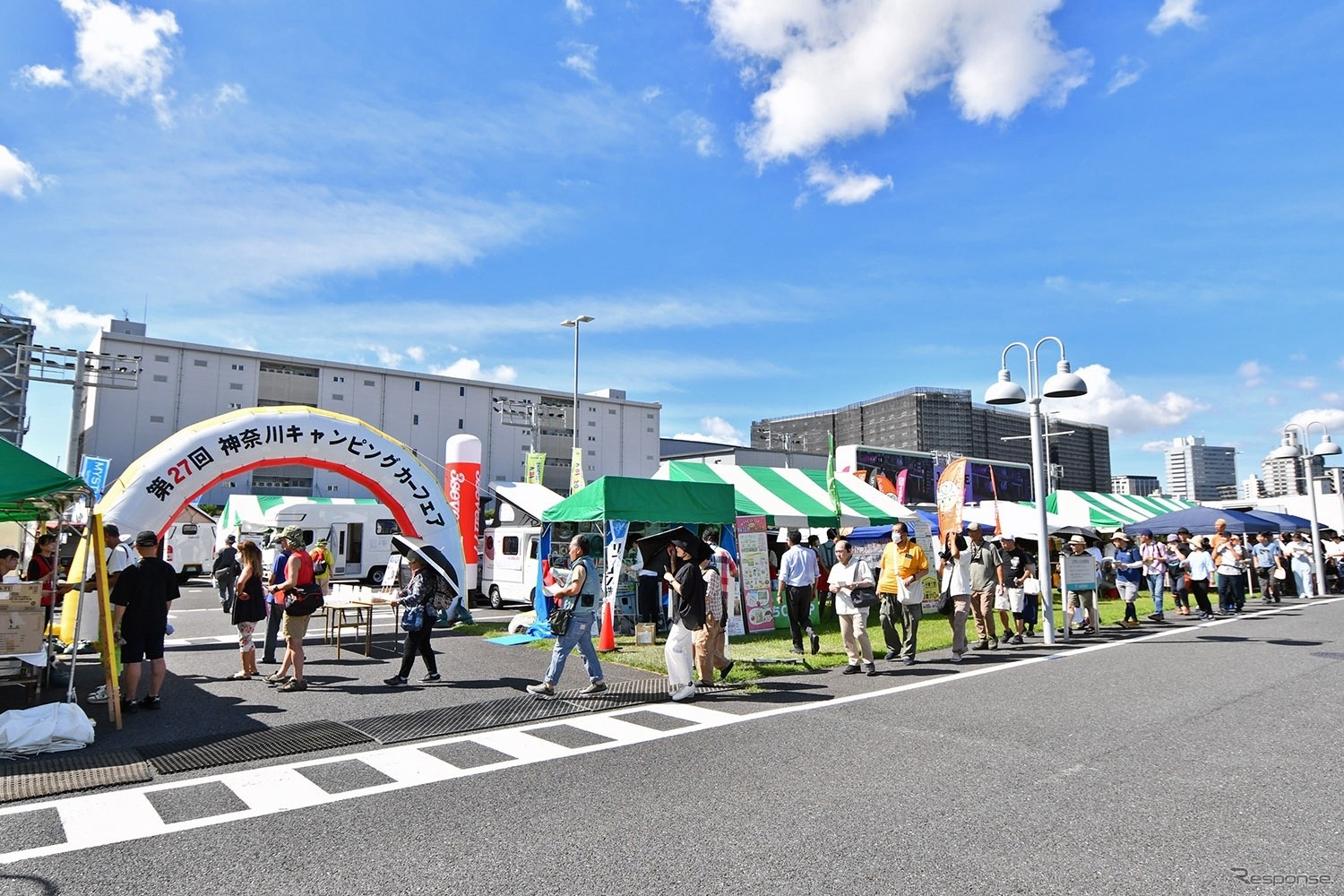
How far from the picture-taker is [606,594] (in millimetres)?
12680

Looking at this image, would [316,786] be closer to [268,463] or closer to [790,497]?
[268,463]

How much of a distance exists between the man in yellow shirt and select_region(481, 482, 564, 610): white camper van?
8890 millimetres

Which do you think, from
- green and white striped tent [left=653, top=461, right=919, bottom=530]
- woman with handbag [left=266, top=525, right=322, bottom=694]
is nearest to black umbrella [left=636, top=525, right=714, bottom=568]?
green and white striped tent [left=653, top=461, right=919, bottom=530]

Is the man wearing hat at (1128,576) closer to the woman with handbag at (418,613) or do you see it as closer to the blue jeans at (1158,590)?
the blue jeans at (1158,590)

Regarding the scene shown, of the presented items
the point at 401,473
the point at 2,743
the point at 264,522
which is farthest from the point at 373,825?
the point at 264,522

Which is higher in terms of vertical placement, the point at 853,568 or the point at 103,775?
the point at 853,568

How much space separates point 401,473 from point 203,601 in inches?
456

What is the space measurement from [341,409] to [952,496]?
181 feet

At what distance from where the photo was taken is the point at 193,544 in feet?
92.4

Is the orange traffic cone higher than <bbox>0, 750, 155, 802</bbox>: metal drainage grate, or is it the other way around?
the orange traffic cone

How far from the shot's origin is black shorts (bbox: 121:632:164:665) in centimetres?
760

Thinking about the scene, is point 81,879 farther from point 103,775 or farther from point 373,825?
point 103,775

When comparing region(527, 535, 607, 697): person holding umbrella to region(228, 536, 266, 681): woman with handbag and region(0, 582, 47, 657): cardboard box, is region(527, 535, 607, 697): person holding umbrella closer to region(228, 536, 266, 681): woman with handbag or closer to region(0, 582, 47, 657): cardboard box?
region(228, 536, 266, 681): woman with handbag

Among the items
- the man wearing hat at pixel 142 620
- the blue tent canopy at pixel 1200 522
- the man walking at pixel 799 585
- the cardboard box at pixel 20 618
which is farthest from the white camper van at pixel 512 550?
the blue tent canopy at pixel 1200 522
